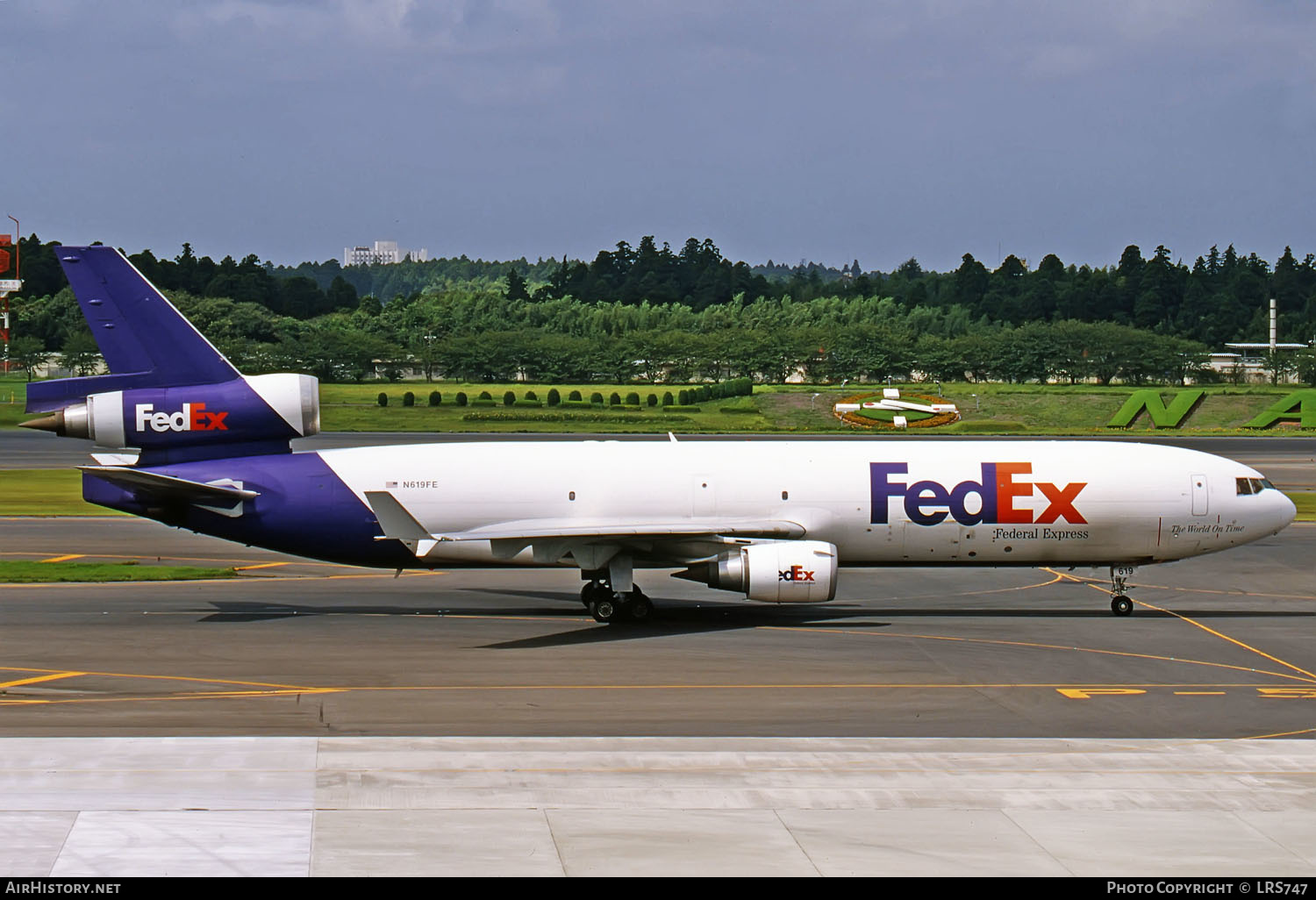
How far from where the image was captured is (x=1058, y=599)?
4181 cm

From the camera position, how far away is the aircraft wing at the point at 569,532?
3594 centimetres

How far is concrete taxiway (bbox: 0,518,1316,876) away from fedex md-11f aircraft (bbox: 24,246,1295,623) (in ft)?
6.50

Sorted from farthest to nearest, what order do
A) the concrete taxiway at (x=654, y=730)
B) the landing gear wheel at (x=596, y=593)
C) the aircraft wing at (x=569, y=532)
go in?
the landing gear wheel at (x=596, y=593) → the aircraft wing at (x=569, y=532) → the concrete taxiway at (x=654, y=730)

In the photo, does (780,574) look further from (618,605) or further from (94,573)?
(94,573)

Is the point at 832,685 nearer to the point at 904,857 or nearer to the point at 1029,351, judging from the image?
the point at 904,857

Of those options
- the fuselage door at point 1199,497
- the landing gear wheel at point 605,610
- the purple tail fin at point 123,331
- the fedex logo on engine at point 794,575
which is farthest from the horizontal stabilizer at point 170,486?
the fuselage door at point 1199,497

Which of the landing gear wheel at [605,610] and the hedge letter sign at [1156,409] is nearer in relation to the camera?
the landing gear wheel at [605,610]

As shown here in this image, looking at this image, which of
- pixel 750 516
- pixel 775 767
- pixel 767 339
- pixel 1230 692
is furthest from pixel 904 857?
pixel 767 339

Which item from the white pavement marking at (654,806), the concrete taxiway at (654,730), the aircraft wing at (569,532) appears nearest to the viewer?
the white pavement marking at (654,806)

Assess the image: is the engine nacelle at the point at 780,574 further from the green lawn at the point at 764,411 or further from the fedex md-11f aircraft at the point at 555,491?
the green lawn at the point at 764,411

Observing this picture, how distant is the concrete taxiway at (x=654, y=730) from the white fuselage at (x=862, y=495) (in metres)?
2.12

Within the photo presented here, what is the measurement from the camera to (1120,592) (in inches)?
1540

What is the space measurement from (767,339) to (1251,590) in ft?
467

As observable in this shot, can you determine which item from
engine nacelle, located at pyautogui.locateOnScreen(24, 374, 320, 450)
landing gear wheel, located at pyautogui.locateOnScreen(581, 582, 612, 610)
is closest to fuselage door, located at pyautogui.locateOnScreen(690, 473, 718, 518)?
landing gear wheel, located at pyautogui.locateOnScreen(581, 582, 612, 610)
